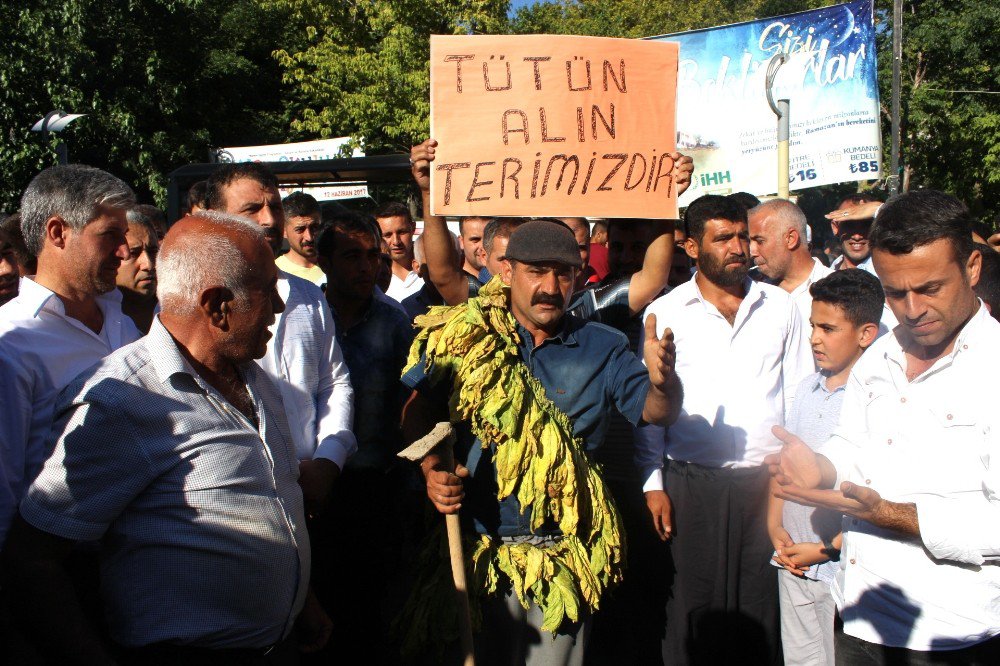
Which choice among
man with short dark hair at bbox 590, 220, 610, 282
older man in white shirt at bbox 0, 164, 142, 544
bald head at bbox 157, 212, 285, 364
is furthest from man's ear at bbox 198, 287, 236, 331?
man with short dark hair at bbox 590, 220, 610, 282

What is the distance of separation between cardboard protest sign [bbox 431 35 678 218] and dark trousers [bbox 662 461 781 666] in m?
1.41

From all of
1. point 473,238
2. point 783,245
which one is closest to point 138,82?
point 473,238

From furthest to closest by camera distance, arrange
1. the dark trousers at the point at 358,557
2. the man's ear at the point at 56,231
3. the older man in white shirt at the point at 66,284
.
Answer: the dark trousers at the point at 358,557 < the man's ear at the point at 56,231 < the older man in white shirt at the point at 66,284

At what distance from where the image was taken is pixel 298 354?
3.49 m

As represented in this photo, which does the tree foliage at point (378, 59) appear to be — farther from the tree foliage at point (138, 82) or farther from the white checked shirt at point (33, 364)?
the white checked shirt at point (33, 364)

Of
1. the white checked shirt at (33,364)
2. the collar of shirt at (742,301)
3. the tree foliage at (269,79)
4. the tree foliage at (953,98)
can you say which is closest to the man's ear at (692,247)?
the collar of shirt at (742,301)

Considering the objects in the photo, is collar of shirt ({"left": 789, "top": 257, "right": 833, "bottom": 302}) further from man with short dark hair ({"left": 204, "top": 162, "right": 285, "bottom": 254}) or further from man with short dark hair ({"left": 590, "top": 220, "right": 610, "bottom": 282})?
man with short dark hair ({"left": 204, "top": 162, "right": 285, "bottom": 254})

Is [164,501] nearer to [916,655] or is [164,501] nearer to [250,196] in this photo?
[250,196]

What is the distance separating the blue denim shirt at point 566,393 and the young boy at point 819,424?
1.01m

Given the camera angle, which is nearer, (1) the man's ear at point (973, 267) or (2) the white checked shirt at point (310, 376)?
(1) the man's ear at point (973, 267)

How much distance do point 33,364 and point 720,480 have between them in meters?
2.91

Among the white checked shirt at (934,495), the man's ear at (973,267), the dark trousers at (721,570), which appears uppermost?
the man's ear at (973,267)

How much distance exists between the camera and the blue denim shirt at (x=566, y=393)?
3.37 meters

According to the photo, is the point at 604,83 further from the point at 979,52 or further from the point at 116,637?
the point at 979,52
